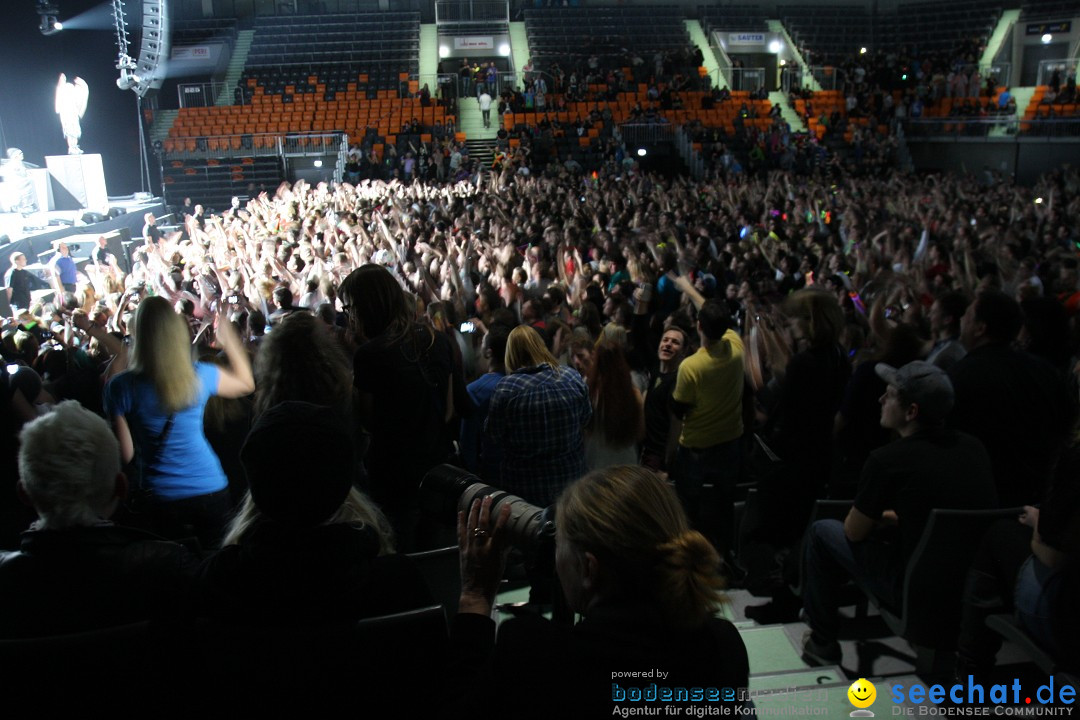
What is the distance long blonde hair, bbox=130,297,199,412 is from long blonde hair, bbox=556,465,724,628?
5.66 feet

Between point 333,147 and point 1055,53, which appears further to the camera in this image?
point 1055,53

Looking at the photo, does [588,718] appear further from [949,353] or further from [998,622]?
[949,353]

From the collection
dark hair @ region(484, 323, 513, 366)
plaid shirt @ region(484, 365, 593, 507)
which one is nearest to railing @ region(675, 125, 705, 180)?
Answer: dark hair @ region(484, 323, 513, 366)

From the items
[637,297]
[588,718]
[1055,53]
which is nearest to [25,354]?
[637,297]

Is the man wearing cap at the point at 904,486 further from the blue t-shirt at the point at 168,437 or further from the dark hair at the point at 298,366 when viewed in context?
the blue t-shirt at the point at 168,437

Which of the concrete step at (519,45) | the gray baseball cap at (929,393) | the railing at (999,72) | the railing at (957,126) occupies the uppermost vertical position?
the concrete step at (519,45)

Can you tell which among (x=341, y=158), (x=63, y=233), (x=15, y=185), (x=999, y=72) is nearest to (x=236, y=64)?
(x=341, y=158)

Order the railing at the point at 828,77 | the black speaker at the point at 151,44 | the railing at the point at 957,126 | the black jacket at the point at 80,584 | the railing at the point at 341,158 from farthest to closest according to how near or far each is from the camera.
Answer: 1. the railing at the point at 828,77
2. the railing at the point at 341,158
3. the railing at the point at 957,126
4. the black speaker at the point at 151,44
5. the black jacket at the point at 80,584

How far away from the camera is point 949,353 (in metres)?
3.49

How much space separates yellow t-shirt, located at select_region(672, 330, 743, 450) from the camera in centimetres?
324

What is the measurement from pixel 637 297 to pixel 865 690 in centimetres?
322

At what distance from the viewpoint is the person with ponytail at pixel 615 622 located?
1.17 metres

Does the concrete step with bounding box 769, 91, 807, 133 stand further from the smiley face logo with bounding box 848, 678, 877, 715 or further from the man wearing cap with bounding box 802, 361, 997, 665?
the smiley face logo with bounding box 848, 678, 877, 715

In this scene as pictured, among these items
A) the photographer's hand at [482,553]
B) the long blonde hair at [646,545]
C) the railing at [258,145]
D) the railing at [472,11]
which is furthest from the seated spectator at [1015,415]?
the railing at [472,11]
